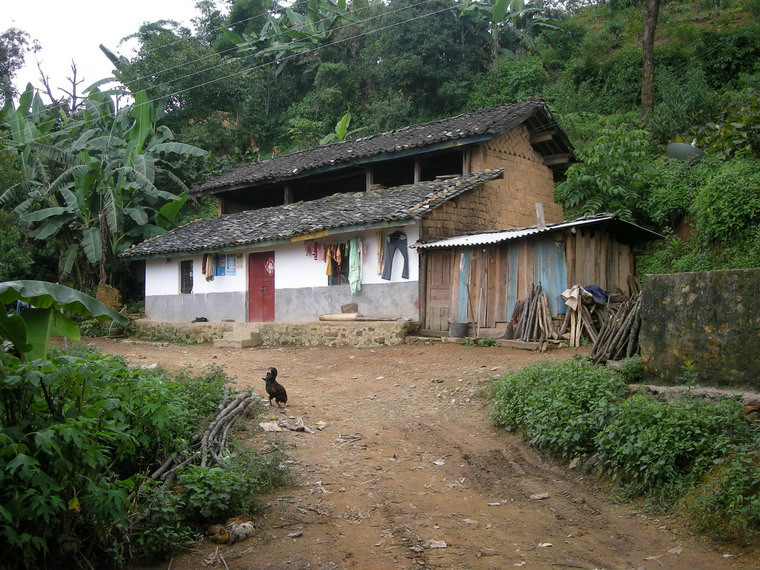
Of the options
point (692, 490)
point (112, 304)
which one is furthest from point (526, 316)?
point (112, 304)

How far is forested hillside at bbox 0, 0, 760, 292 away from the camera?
53.5 feet

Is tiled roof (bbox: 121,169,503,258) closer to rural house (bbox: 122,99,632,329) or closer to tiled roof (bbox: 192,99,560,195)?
rural house (bbox: 122,99,632,329)

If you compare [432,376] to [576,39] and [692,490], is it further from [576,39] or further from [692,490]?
[576,39]

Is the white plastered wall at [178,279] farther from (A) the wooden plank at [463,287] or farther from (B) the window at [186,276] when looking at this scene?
(A) the wooden plank at [463,287]

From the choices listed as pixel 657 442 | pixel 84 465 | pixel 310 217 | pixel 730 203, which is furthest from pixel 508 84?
pixel 84 465

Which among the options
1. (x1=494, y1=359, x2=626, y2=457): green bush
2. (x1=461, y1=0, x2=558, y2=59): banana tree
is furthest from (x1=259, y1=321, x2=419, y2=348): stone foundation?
(x1=461, y1=0, x2=558, y2=59): banana tree

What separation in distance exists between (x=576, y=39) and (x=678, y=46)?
239 inches

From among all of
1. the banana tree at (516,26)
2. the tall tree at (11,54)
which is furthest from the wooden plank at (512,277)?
the tall tree at (11,54)

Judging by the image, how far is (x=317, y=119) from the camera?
31875mm

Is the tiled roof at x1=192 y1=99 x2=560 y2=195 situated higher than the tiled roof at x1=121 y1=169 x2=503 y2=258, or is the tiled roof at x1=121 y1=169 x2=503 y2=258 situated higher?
the tiled roof at x1=192 y1=99 x2=560 y2=195

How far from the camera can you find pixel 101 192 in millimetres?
19797

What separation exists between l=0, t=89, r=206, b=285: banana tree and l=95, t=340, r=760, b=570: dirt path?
13044 mm

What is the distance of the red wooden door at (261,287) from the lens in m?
17.2

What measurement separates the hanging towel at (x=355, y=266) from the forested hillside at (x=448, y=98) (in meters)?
6.15
